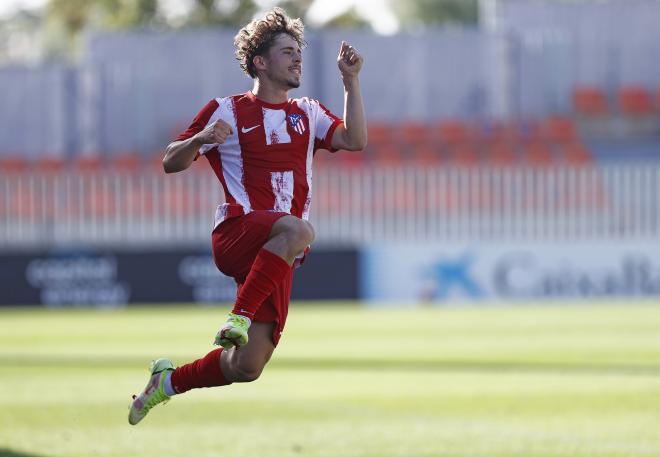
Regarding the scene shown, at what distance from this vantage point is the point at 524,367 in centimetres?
1345

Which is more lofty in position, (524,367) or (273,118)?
(273,118)

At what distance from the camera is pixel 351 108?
7.21 metres

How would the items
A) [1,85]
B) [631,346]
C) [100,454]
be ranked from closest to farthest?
[100,454] < [631,346] < [1,85]

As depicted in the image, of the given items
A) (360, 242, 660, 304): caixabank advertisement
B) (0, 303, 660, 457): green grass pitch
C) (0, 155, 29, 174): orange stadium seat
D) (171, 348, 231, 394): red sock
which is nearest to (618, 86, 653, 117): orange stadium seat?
(360, 242, 660, 304): caixabank advertisement

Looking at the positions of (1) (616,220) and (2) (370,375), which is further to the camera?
(1) (616,220)

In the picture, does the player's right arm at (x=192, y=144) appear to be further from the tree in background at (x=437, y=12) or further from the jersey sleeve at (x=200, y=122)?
the tree in background at (x=437, y=12)

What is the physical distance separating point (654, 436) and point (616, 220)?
19970 millimetres

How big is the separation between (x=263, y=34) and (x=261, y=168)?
2.27ft

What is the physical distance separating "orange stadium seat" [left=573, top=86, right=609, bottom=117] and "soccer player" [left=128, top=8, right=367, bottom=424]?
2767 centimetres

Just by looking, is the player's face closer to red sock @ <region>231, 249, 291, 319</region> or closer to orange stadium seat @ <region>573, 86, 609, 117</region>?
red sock @ <region>231, 249, 291, 319</region>

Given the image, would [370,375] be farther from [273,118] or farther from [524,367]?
[273,118]

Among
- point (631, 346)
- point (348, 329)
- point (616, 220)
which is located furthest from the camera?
point (616, 220)

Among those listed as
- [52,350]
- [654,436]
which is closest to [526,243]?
[52,350]

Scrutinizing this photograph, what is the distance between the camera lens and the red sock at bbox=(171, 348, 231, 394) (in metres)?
7.12
